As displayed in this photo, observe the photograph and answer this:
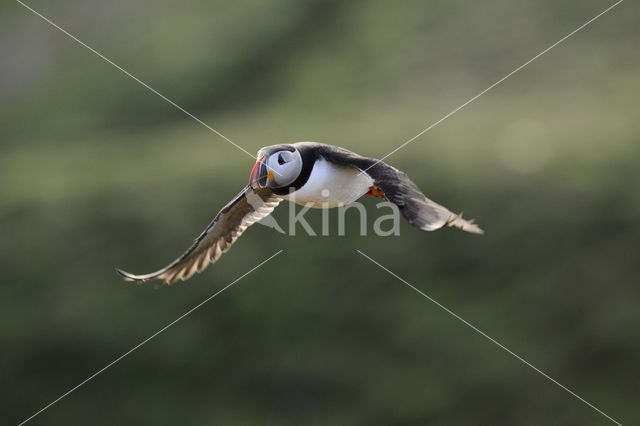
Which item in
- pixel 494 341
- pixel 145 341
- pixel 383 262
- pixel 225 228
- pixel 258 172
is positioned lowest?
pixel 145 341

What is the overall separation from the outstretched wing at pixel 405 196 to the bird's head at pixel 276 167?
318 millimetres

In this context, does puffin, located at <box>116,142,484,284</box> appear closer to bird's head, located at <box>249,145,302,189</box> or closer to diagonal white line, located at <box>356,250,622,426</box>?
bird's head, located at <box>249,145,302,189</box>

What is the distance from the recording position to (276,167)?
7746 mm

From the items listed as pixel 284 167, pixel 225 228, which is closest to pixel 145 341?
pixel 225 228

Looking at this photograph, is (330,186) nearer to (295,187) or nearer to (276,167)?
(295,187)

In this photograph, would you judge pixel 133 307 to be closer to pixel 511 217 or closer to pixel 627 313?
pixel 511 217

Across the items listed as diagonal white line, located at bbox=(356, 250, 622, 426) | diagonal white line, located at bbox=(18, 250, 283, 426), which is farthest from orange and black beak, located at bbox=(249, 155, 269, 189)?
diagonal white line, located at bbox=(18, 250, 283, 426)

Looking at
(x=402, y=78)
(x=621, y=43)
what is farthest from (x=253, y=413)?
(x=621, y=43)

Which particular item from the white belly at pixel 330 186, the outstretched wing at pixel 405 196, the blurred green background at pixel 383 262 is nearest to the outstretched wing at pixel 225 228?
the white belly at pixel 330 186

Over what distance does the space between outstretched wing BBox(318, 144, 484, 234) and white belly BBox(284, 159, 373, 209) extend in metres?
0.12

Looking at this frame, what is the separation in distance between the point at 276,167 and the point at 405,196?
4.90 ft

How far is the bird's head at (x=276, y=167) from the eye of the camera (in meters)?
7.62

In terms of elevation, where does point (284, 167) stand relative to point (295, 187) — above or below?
above

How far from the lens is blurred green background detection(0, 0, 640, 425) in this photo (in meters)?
18.2
